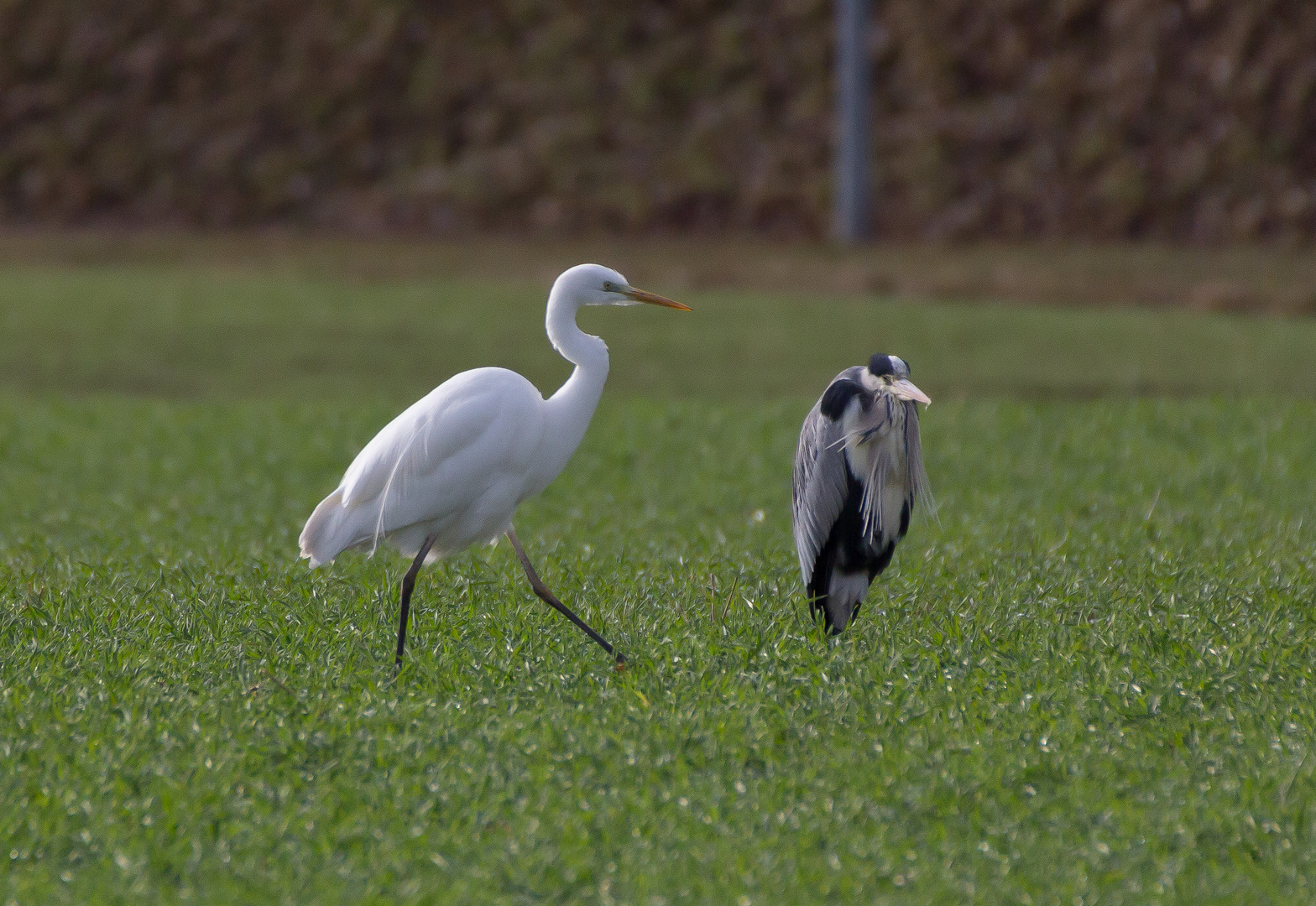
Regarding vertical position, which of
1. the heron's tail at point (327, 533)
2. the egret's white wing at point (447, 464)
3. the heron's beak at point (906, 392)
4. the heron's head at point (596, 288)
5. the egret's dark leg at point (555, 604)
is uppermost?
the heron's head at point (596, 288)

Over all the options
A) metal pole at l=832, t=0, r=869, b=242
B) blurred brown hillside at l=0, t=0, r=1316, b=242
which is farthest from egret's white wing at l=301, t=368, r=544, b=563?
blurred brown hillside at l=0, t=0, r=1316, b=242

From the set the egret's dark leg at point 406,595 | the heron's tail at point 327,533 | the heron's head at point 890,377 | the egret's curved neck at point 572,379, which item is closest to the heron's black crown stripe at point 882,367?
the heron's head at point 890,377

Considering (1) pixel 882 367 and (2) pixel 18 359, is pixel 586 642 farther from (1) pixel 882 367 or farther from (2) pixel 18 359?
(2) pixel 18 359

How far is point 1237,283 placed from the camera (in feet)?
57.0

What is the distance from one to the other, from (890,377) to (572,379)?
3.32 ft

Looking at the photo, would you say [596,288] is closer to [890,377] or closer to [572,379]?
[572,379]

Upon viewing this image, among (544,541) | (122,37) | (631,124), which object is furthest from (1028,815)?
(122,37)

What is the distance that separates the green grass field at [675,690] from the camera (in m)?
3.56

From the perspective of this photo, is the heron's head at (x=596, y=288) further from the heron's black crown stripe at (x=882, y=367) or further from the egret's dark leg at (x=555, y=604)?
the egret's dark leg at (x=555, y=604)

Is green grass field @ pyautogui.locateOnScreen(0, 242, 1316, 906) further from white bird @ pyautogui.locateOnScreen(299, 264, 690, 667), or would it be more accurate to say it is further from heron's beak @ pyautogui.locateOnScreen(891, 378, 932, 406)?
heron's beak @ pyautogui.locateOnScreen(891, 378, 932, 406)

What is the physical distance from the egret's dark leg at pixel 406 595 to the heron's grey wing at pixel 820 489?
1208 mm

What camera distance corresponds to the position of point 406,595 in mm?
4949

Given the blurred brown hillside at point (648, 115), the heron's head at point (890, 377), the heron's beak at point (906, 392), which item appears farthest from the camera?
the blurred brown hillside at point (648, 115)

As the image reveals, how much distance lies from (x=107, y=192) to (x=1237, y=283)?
16.4 metres
